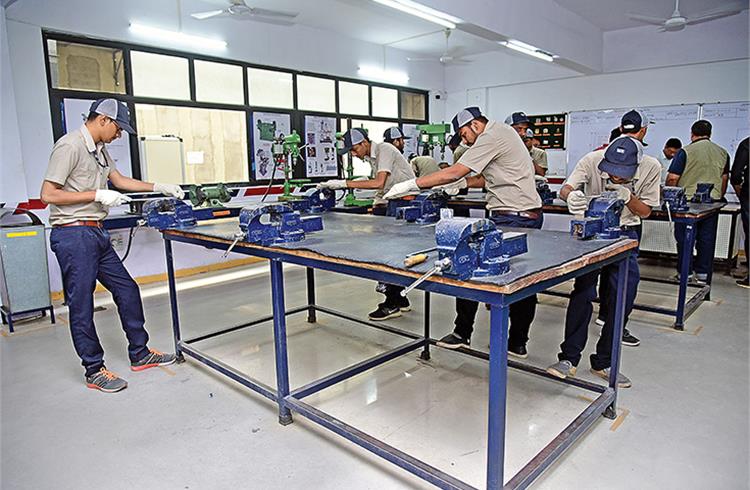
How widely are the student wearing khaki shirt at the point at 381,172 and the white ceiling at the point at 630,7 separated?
11.0 ft

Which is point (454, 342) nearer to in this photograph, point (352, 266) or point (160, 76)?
point (352, 266)

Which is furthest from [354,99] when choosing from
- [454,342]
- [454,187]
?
[454,342]

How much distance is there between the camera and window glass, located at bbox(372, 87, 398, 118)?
7.43 m

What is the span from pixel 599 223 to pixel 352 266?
3.74ft

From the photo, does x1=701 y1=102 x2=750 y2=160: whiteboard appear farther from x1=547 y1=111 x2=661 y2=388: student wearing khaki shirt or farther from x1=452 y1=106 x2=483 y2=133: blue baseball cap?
x1=452 y1=106 x2=483 y2=133: blue baseball cap

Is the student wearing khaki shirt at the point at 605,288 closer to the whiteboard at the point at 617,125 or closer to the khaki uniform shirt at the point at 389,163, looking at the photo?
the khaki uniform shirt at the point at 389,163

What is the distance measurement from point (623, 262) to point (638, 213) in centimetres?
66

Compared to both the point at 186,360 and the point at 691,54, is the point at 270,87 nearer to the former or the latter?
the point at 186,360

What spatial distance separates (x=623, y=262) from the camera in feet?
7.36

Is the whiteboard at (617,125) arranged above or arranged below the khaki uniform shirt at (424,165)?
above

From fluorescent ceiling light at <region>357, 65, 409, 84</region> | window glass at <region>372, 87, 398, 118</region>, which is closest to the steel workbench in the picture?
fluorescent ceiling light at <region>357, 65, 409, 84</region>

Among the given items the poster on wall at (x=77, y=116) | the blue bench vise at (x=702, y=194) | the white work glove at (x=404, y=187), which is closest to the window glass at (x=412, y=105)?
the poster on wall at (x=77, y=116)

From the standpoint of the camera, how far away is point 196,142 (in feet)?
18.2

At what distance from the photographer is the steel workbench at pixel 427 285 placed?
1.59m
